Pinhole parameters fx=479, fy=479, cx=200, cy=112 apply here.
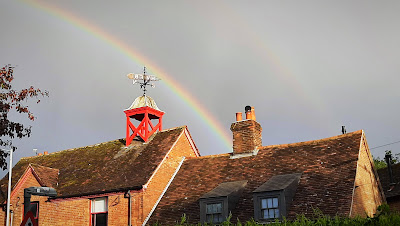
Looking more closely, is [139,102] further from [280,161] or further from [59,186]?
[280,161]

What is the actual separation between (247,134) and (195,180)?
423 cm

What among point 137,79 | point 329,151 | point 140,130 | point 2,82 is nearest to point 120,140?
point 140,130

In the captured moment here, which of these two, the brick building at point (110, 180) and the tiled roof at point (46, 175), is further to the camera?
the tiled roof at point (46, 175)

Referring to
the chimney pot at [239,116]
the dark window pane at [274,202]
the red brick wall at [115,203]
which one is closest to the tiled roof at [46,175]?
the red brick wall at [115,203]

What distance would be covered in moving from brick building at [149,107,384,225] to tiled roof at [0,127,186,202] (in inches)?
86.7

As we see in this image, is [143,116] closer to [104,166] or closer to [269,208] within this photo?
[104,166]

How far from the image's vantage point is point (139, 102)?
120 feet

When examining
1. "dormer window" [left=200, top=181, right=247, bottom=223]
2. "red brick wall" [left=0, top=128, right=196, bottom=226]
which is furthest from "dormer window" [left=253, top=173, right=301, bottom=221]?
"red brick wall" [left=0, top=128, right=196, bottom=226]

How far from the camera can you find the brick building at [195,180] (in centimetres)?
2359

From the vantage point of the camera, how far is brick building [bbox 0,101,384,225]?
2359 cm

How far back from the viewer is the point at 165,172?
30.0 meters

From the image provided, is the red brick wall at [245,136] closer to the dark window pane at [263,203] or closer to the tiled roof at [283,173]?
the tiled roof at [283,173]

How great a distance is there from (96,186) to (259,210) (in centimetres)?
1146

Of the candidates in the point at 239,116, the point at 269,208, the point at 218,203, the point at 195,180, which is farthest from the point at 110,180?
the point at 269,208
